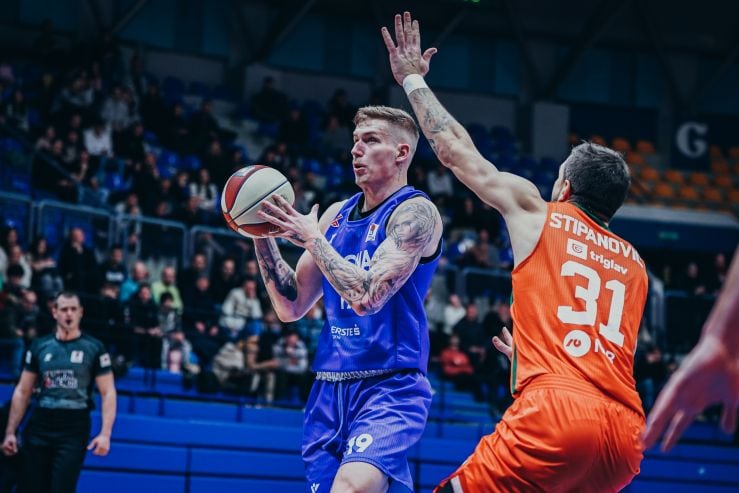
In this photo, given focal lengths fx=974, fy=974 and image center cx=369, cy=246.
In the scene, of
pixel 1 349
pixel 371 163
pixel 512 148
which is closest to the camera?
pixel 371 163

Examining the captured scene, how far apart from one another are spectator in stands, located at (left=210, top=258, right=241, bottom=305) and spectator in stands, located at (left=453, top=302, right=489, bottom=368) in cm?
295

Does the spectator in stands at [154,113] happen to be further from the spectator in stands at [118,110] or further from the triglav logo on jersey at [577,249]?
the triglav logo on jersey at [577,249]

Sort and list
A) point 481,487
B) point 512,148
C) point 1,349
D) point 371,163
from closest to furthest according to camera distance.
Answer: point 481,487 → point 371,163 → point 1,349 → point 512,148

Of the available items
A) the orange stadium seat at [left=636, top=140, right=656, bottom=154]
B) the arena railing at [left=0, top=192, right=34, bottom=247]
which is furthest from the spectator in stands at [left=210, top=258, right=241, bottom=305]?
the orange stadium seat at [left=636, top=140, right=656, bottom=154]

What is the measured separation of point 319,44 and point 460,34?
365cm

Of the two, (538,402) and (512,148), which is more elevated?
(512,148)

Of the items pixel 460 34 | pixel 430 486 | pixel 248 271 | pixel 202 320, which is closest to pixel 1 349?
pixel 202 320

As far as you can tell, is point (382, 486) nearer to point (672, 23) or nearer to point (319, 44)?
point (319, 44)

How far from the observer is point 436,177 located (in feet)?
60.3

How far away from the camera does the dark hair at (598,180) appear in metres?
3.92

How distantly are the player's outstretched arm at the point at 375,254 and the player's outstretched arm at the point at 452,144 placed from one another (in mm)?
461

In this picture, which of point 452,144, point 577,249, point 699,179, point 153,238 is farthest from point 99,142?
point 699,179

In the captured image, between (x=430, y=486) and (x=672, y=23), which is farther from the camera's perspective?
(x=672, y=23)

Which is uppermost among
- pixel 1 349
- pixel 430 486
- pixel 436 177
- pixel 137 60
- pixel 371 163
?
pixel 137 60
